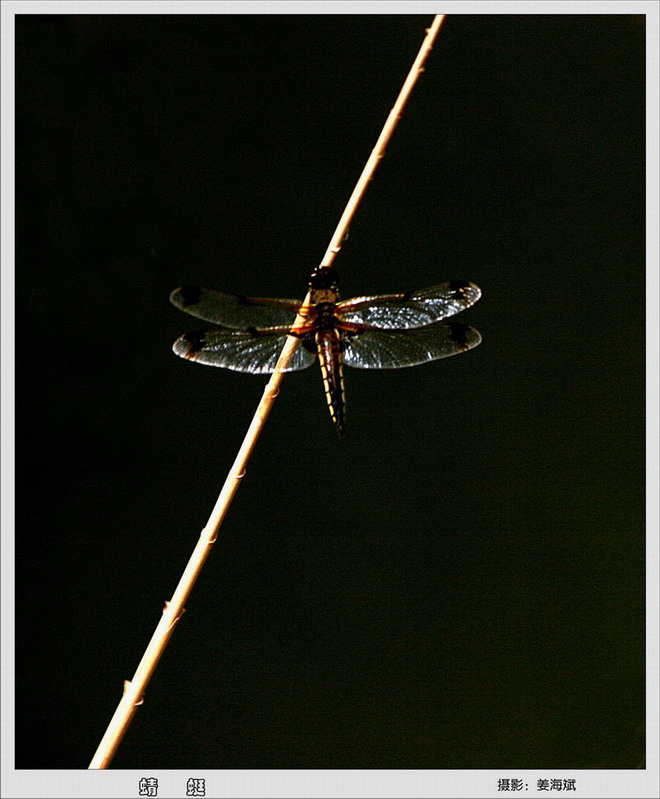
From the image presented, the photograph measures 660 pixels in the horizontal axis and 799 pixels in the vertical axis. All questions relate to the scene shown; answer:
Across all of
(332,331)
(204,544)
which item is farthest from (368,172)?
(204,544)

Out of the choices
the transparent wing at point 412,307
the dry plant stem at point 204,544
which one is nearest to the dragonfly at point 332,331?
the transparent wing at point 412,307

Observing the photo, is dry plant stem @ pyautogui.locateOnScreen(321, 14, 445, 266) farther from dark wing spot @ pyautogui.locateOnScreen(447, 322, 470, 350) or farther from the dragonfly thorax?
dark wing spot @ pyautogui.locateOnScreen(447, 322, 470, 350)

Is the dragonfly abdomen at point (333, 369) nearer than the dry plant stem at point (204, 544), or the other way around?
the dry plant stem at point (204, 544)

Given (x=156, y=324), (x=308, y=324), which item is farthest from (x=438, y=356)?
(x=156, y=324)

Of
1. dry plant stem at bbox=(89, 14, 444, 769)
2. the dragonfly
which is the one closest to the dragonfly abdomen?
the dragonfly

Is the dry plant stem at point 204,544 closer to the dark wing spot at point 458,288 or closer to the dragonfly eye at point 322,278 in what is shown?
the dragonfly eye at point 322,278

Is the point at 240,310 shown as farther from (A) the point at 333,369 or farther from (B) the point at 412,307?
(B) the point at 412,307
